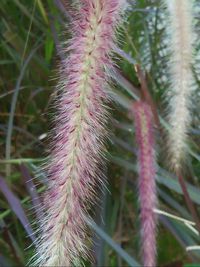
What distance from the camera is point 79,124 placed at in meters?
0.61

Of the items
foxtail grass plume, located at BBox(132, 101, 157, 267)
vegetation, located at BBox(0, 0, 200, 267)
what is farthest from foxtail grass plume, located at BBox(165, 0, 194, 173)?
vegetation, located at BBox(0, 0, 200, 267)

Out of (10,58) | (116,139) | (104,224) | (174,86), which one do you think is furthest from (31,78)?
(174,86)

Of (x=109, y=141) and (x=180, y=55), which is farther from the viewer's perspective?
(x=109, y=141)

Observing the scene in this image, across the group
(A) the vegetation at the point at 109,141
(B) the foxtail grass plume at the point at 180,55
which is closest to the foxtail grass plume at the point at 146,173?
Result: (B) the foxtail grass plume at the point at 180,55

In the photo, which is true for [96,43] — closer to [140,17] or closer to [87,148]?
[87,148]

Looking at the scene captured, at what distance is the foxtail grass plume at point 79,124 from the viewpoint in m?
0.61

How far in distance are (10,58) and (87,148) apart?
2.42ft

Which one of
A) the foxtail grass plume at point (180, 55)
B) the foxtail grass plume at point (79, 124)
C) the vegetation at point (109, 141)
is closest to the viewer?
the foxtail grass plume at point (79, 124)

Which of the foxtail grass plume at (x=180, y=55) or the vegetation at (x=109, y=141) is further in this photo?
the vegetation at (x=109, y=141)

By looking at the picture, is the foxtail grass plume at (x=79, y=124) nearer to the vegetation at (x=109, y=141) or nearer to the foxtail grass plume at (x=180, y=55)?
the foxtail grass plume at (x=180, y=55)

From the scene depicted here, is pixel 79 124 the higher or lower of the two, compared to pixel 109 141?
higher

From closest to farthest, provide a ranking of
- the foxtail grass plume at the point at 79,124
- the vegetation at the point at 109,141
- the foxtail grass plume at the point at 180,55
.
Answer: the foxtail grass plume at the point at 79,124 → the foxtail grass plume at the point at 180,55 → the vegetation at the point at 109,141

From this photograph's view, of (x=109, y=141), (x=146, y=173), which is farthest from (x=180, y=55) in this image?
(x=109, y=141)

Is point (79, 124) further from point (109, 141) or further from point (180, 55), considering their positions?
point (109, 141)
